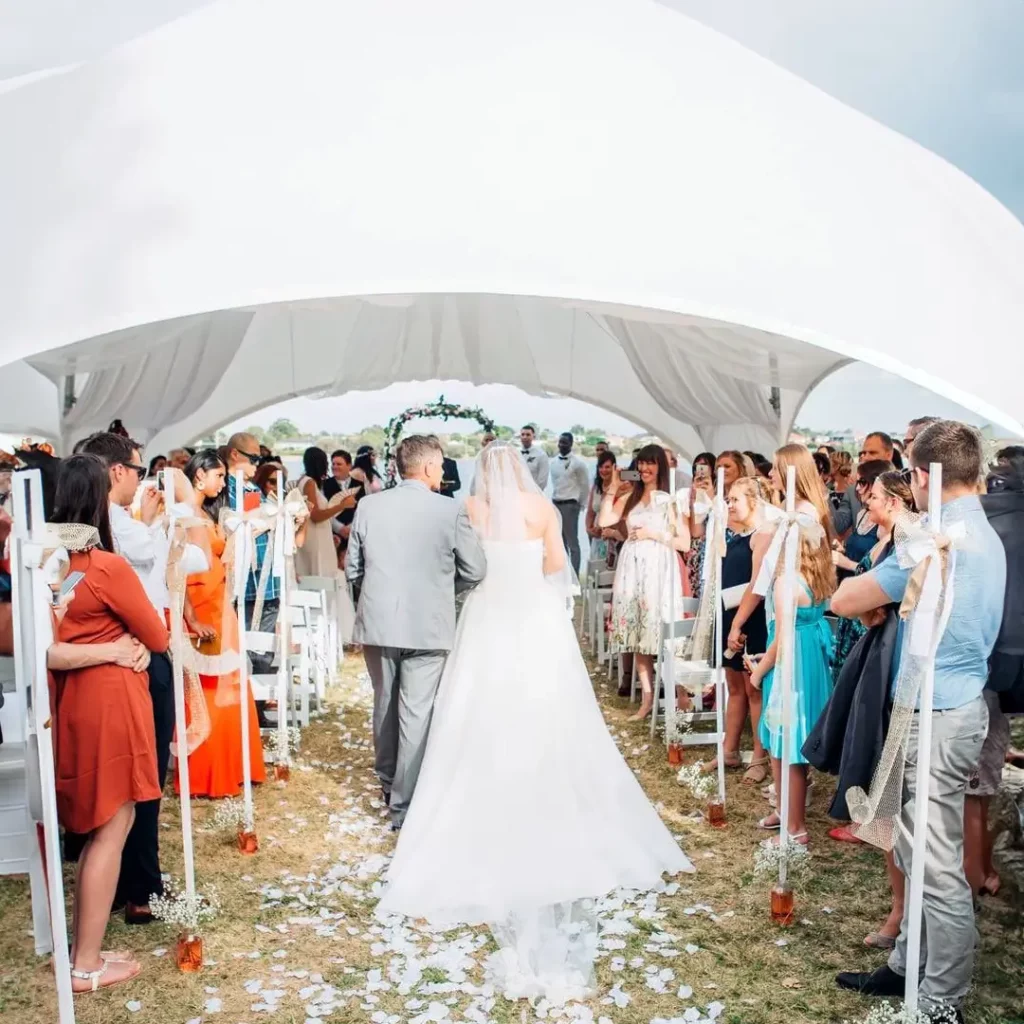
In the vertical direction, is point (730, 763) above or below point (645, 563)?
below

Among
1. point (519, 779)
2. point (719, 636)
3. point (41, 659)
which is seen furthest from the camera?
point (719, 636)

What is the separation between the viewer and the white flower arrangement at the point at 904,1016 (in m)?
2.74

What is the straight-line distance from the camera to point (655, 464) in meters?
6.32

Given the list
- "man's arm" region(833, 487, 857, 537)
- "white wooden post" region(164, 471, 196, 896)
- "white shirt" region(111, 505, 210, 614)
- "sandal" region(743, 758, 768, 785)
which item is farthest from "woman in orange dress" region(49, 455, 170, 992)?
"man's arm" region(833, 487, 857, 537)

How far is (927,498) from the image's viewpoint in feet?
9.11

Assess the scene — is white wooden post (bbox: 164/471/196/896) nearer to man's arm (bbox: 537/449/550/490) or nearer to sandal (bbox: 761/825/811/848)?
sandal (bbox: 761/825/811/848)

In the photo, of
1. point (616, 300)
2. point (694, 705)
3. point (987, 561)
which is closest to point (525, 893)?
point (987, 561)

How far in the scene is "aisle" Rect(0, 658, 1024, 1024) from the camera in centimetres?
310

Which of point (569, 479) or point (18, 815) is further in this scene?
point (569, 479)

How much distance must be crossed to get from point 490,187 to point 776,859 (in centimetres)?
288

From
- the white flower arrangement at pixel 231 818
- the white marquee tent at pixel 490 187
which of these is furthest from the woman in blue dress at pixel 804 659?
the white flower arrangement at pixel 231 818

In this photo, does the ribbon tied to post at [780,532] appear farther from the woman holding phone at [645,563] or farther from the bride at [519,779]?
the woman holding phone at [645,563]

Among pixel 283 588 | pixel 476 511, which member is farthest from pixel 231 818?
pixel 476 511

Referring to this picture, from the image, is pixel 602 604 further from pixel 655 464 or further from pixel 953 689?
pixel 953 689
